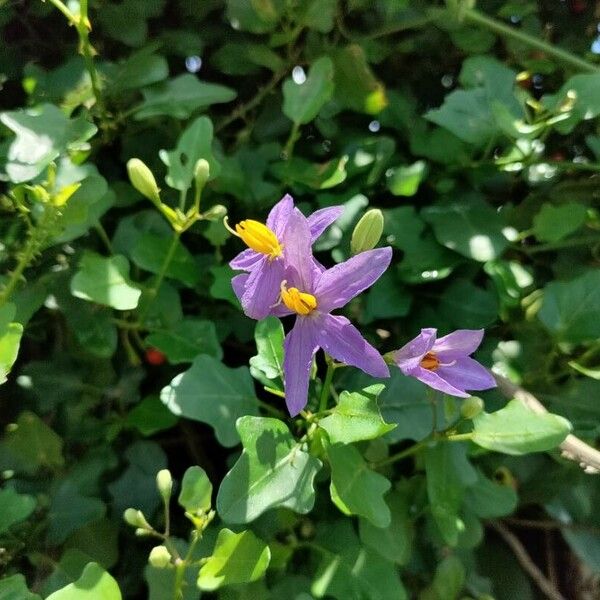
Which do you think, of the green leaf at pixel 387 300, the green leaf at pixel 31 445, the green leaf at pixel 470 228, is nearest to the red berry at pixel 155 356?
the green leaf at pixel 31 445

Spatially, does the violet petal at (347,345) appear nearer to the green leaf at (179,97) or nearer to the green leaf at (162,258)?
the green leaf at (162,258)

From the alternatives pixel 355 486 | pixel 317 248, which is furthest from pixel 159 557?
pixel 317 248

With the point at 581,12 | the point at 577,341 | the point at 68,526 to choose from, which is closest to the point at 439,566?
the point at 577,341

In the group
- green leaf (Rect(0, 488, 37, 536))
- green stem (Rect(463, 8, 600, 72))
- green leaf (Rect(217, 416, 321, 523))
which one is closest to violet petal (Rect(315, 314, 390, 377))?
green leaf (Rect(217, 416, 321, 523))

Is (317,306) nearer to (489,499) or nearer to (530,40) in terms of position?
(489,499)

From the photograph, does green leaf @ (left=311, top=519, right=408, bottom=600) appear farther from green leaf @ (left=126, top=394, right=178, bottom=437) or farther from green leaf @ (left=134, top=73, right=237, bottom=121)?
green leaf @ (left=134, top=73, right=237, bottom=121)

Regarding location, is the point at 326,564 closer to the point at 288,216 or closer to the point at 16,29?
the point at 288,216
